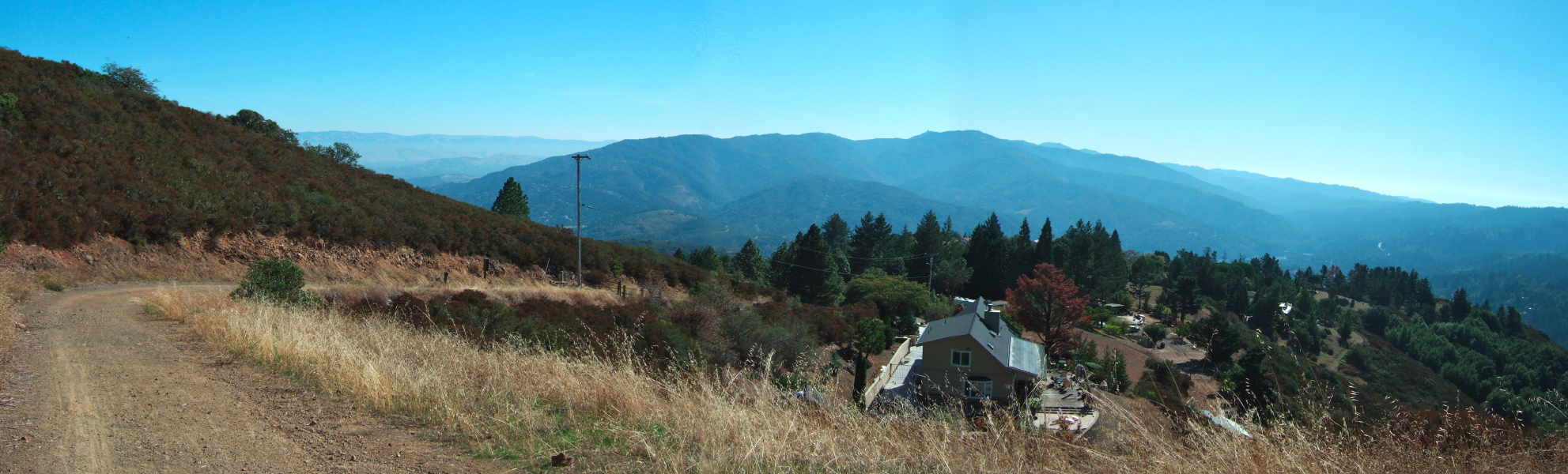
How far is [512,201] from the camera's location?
5003 centimetres

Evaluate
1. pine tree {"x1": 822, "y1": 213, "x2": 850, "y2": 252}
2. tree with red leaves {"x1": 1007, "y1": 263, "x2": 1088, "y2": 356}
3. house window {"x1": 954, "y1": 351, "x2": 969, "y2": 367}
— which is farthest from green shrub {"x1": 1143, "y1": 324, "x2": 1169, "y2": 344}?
pine tree {"x1": 822, "y1": 213, "x2": 850, "y2": 252}

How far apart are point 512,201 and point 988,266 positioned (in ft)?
139

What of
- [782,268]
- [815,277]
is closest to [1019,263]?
[815,277]

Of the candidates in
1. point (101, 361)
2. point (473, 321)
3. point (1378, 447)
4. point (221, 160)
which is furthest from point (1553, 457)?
point (221, 160)

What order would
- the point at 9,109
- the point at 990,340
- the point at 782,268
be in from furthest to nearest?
the point at 782,268 → the point at 990,340 → the point at 9,109

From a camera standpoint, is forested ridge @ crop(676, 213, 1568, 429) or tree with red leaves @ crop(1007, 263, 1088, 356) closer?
tree with red leaves @ crop(1007, 263, 1088, 356)

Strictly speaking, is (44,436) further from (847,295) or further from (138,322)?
(847,295)

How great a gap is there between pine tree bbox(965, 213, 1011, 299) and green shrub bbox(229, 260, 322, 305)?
56.9 meters

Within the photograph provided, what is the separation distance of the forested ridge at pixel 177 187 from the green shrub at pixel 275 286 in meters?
6.72

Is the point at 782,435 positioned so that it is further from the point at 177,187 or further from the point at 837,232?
the point at 837,232

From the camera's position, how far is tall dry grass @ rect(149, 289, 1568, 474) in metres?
3.07

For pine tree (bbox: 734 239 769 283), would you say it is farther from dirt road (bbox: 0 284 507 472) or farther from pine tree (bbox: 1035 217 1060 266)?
dirt road (bbox: 0 284 507 472)

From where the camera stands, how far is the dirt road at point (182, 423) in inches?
119

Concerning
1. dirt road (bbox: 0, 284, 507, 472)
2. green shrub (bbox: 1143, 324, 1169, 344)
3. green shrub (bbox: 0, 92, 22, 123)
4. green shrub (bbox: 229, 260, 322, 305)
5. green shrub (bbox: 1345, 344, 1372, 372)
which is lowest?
green shrub (bbox: 1345, 344, 1372, 372)
